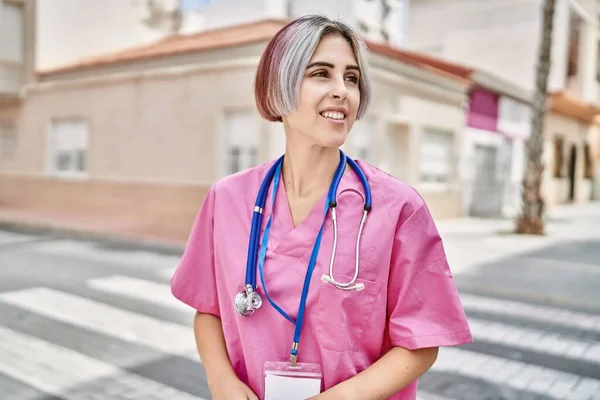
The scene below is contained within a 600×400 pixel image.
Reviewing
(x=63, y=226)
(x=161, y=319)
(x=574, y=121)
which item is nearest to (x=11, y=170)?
(x=63, y=226)

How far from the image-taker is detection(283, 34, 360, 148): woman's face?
1.31 metres

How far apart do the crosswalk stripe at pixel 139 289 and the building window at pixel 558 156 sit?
21.2 m

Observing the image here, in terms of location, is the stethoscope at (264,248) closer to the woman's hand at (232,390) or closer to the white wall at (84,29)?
the woman's hand at (232,390)

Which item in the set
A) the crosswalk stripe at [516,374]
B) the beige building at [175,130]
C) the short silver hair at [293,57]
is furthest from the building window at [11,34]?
the short silver hair at [293,57]

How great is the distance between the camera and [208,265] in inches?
59.4

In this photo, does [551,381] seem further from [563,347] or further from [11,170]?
[11,170]

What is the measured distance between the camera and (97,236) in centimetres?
1237

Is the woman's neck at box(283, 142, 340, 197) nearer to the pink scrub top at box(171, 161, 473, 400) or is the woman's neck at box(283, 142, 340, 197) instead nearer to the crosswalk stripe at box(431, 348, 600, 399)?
the pink scrub top at box(171, 161, 473, 400)

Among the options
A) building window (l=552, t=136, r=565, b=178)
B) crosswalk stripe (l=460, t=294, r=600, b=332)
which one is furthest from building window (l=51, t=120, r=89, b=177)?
building window (l=552, t=136, r=565, b=178)

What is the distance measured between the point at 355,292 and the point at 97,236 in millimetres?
11840

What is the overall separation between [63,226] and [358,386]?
42.0 feet

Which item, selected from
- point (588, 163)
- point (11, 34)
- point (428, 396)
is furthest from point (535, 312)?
point (588, 163)

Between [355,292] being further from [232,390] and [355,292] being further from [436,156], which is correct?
[436,156]

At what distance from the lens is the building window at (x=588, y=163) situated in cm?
2902
